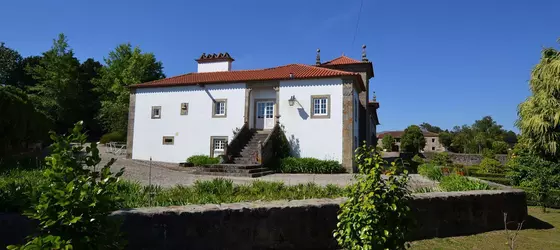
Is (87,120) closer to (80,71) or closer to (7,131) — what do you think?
(80,71)

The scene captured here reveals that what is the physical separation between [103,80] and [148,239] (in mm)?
38341

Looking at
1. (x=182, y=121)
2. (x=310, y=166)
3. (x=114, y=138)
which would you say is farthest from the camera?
(x=114, y=138)

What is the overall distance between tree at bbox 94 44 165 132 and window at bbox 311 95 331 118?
21.4 meters

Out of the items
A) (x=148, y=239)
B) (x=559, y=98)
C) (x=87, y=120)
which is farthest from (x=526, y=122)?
(x=87, y=120)

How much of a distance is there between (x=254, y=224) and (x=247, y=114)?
16.0 metres

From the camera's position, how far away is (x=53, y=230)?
216 cm

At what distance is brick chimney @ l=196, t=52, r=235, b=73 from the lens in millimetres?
24641

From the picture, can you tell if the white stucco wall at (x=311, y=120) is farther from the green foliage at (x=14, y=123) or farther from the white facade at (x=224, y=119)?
the green foliage at (x=14, y=123)

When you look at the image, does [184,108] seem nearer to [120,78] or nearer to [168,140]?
[168,140]

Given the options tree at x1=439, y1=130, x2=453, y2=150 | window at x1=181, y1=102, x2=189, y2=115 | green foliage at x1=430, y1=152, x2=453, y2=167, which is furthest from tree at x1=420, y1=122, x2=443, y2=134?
window at x1=181, y1=102, x2=189, y2=115

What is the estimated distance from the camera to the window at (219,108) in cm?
2078

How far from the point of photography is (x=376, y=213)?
302cm

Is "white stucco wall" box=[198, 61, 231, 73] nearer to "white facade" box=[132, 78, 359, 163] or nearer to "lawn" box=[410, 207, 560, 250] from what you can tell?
"white facade" box=[132, 78, 359, 163]

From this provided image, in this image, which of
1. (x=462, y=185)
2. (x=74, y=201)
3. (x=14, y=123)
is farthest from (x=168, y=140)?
(x=74, y=201)
